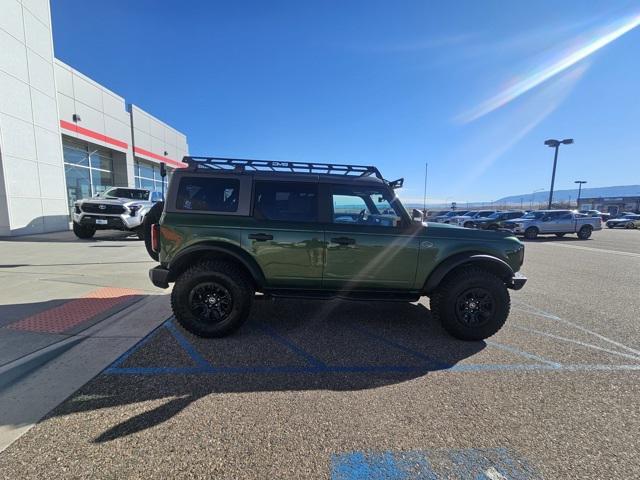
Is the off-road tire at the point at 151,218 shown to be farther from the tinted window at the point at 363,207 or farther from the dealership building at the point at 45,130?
the dealership building at the point at 45,130

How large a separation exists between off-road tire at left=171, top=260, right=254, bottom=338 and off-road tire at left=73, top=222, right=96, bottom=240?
10.5 metres

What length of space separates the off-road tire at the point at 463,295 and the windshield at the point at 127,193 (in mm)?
13151

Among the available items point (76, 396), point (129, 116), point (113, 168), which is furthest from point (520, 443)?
point (129, 116)

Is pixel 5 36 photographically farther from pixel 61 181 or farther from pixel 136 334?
pixel 136 334

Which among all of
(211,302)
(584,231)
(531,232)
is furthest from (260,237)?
(584,231)

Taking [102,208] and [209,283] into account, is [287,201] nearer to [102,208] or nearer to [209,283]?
[209,283]

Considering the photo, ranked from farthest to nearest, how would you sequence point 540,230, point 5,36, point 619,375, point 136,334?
point 540,230, point 5,36, point 136,334, point 619,375

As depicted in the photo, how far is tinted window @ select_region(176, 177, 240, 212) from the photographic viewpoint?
3619 millimetres

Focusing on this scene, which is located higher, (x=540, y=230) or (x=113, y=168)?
(x=113, y=168)

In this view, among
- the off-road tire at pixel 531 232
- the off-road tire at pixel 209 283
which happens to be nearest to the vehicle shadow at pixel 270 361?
the off-road tire at pixel 209 283

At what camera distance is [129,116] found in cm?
2058

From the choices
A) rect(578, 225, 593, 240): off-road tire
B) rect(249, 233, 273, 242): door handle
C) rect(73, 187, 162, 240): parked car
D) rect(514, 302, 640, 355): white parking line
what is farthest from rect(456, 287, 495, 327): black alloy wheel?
rect(578, 225, 593, 240): off-road tire

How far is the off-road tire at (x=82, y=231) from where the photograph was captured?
11.2m

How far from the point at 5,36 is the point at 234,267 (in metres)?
15.9
